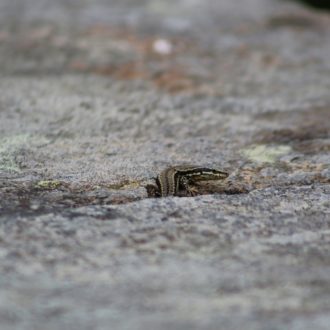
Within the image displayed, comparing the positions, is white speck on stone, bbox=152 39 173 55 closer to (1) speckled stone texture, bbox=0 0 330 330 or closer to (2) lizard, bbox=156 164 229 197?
(1) speckled stone texture, bbox=0 0 330 330

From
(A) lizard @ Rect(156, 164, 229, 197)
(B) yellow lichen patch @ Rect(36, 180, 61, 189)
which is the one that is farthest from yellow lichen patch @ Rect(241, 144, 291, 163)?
(B) yellow lichen patch @ Rect(36, 180, 61, 189)

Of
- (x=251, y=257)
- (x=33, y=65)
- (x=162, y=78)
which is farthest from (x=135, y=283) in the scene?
(x=33, y=65)

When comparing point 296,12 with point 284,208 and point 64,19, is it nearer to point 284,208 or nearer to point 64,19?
point 64,19

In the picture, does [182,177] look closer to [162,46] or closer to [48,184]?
[48,184]

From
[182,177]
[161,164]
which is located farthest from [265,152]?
[182,177]

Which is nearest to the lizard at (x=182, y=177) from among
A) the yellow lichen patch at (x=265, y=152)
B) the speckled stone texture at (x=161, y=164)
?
the speckled stone texture at (x=161, y=164)

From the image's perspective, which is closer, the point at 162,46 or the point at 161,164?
the point at 161,164

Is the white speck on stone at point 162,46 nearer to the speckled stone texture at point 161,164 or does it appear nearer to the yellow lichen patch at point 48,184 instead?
the speckled stone texture at point 161,164
